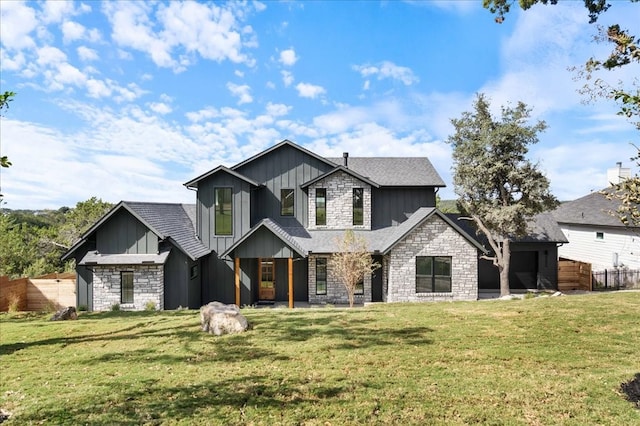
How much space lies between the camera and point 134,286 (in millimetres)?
16203

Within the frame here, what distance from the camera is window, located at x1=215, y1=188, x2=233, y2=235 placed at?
1870 cm

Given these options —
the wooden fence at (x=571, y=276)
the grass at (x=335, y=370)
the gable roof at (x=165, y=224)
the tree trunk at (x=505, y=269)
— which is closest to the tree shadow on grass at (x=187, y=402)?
the grass at (x=335, y=370)

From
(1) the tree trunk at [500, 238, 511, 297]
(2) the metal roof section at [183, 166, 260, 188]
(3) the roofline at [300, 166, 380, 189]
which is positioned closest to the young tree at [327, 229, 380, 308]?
(3) the roofline at [300, 166, 380, 189]

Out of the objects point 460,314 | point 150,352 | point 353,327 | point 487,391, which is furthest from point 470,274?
point 150,352

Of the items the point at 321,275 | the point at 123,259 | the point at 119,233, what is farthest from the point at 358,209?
the point at 119,233

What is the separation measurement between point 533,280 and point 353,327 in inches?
651

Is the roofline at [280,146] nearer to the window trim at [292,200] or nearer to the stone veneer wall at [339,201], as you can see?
the stone veneer wall at [339,201]

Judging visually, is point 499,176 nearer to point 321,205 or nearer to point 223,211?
point 321,205

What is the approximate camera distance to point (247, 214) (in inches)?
733

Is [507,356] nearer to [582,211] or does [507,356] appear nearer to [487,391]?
[487,391]

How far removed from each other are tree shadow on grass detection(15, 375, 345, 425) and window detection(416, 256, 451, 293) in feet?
38.2

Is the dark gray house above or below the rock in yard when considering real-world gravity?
above

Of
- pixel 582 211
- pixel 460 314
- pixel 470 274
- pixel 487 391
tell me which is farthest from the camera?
pixel 582 211

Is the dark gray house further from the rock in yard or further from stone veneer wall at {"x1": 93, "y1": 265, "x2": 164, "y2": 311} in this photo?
the rock in yard
